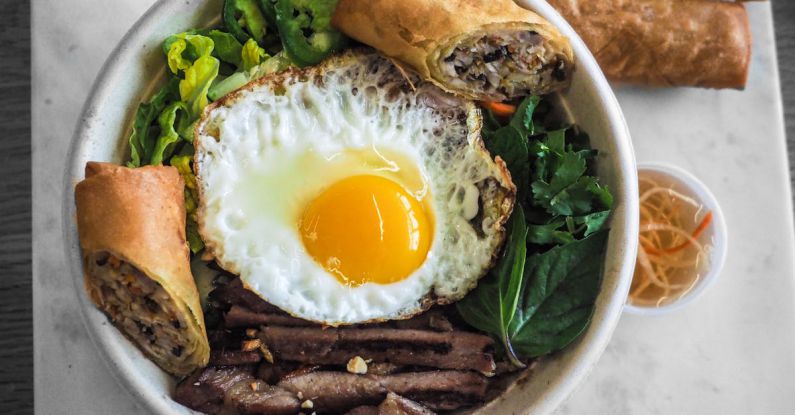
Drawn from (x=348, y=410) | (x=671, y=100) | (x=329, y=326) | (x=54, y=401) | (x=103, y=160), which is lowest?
(x=54, y=401)

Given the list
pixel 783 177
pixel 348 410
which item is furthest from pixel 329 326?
pixel 783 177

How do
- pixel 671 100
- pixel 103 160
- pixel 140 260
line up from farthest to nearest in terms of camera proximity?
pixel 671 100, pixel 103 160, pixel 140 260

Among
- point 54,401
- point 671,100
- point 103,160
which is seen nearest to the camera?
point 103,160

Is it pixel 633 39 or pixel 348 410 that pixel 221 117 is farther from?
pixel 633 39

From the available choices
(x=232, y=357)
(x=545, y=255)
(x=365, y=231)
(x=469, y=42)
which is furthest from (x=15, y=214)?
(x=545, y=255)

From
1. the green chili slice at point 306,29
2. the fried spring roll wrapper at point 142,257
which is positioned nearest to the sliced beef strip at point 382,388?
the fried spring roll wrapper at point 142,257

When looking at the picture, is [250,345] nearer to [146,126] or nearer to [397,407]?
[397,407]
